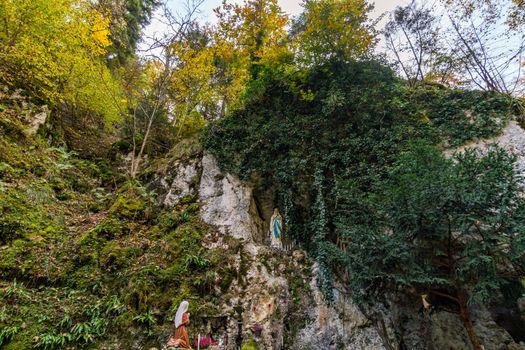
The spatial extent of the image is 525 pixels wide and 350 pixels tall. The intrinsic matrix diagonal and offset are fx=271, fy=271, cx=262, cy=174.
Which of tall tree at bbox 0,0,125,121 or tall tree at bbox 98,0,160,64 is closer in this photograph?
tall tree at bbox 0,0,125,121

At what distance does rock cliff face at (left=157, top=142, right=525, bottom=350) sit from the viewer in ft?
23.8

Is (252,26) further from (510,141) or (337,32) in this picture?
(510,141)

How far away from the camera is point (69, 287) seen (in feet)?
22.2

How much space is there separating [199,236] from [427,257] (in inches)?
263

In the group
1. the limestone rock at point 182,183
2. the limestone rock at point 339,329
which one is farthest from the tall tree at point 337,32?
the limestone rock at point 339,329

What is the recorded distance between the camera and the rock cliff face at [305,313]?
7250 millimetres

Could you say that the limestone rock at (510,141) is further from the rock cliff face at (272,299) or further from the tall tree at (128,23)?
the tall tree at (128,23)

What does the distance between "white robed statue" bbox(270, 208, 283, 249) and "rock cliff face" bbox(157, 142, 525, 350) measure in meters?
0.53

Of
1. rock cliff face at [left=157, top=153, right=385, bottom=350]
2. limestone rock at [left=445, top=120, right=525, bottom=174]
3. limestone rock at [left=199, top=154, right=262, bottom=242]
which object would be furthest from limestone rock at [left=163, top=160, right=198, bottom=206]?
limestone rock at [left=445, top=120, right=525, bottom=174]

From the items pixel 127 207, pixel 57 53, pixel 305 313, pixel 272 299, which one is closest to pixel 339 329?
pixel 305 313

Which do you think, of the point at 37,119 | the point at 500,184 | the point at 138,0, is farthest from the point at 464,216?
the point at 138,0

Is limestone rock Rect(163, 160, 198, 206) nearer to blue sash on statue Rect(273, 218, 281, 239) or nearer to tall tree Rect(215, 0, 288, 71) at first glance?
blue sash on statue Rect(273, 218, 281, 239)

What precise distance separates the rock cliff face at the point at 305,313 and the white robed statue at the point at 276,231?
53cm

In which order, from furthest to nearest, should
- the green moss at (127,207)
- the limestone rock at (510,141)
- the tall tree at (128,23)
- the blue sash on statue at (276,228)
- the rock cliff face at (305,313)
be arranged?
the tall tree at (128,23), the blue sash on statue at (276,228), the green moss at (127,207), the limestone rock at (510,141), the rock cliff face at (305,313)
